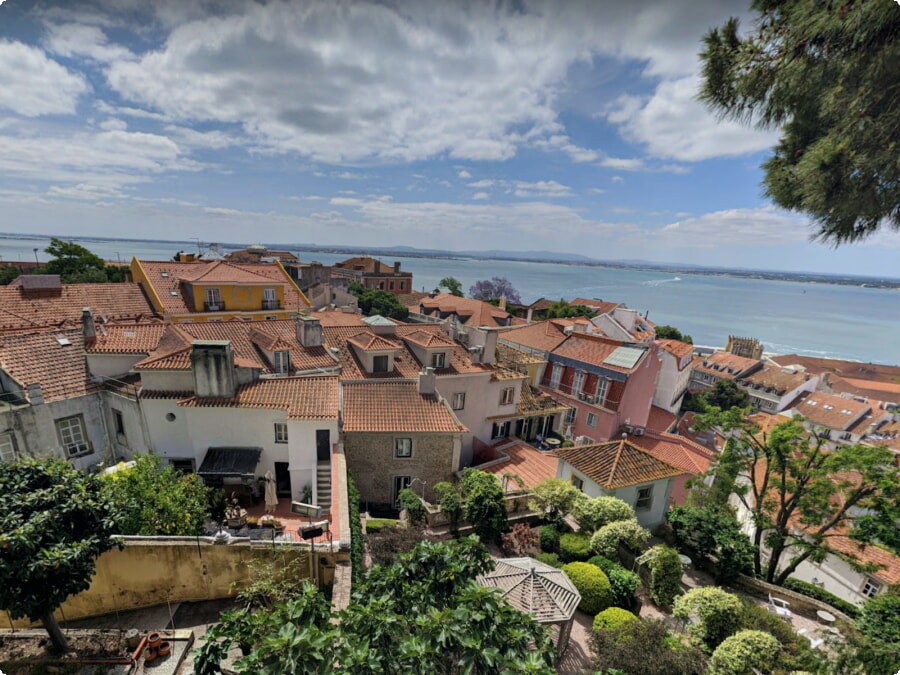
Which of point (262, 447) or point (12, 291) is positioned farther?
point (12, 291)

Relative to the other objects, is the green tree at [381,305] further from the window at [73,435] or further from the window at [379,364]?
the window at [73,435]

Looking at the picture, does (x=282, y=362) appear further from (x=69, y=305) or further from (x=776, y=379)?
(x=776, y=379)

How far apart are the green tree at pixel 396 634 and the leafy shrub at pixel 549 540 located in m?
10.3

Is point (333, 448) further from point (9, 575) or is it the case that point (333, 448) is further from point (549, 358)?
point (549, 358)

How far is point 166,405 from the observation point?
16172mm

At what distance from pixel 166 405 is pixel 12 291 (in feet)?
66.6

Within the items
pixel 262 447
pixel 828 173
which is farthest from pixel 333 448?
pixel 828 173

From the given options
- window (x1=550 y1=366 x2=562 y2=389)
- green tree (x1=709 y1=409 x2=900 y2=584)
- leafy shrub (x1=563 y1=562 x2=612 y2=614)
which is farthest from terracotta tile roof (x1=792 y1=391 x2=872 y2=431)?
leafy shrub (x1=563 y1=562 x2=612 y2=614)

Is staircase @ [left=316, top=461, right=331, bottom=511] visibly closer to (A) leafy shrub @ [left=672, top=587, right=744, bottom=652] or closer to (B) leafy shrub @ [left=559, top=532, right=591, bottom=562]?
(B) leafy shrub @ [left=559, top=532, right=591, bottom=562]

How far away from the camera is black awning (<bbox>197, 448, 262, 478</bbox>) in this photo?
1546cm

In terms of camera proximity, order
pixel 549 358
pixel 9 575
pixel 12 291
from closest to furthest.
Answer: pixel 9 575
pixel 12 291
pixel 549 358

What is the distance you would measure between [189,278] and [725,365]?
8479 centimetres

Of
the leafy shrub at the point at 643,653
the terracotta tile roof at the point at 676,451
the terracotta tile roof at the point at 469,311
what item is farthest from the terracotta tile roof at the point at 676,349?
the leafy shrub at the point at 643,653

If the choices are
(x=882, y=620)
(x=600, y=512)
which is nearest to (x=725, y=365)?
(x=882, y=620)
